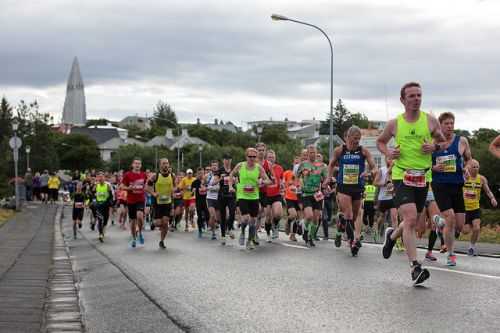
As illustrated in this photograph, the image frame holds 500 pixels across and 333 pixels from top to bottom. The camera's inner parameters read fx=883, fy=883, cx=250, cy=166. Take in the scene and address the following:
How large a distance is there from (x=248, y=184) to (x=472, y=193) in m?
4.21

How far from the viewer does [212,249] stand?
17047mm

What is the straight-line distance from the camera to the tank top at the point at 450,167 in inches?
476

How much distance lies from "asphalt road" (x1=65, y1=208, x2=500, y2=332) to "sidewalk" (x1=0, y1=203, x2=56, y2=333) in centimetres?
55

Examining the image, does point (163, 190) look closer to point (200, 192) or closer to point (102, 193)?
point (102, 193)

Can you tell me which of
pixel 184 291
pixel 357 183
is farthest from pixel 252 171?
pixel 184 291

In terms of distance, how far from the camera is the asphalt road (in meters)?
7.30

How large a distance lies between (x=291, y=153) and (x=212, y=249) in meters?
92.0

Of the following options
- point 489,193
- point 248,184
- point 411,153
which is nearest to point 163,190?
point 248,184

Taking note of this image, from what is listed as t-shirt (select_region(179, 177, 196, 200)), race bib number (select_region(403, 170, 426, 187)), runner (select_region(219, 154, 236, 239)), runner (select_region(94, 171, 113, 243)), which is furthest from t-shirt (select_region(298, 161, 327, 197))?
t-shirt (select_region(179, 177, 196, 200))

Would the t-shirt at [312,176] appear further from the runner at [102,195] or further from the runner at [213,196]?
the runner at [102,195]

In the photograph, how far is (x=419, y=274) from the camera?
905cm

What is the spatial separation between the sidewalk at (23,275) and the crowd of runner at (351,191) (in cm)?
191

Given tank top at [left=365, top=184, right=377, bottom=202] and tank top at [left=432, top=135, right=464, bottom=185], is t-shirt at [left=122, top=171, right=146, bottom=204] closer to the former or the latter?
tank top at [left=365, top=184, right=377, bottom=202]

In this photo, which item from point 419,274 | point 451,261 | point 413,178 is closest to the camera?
point 419,274
